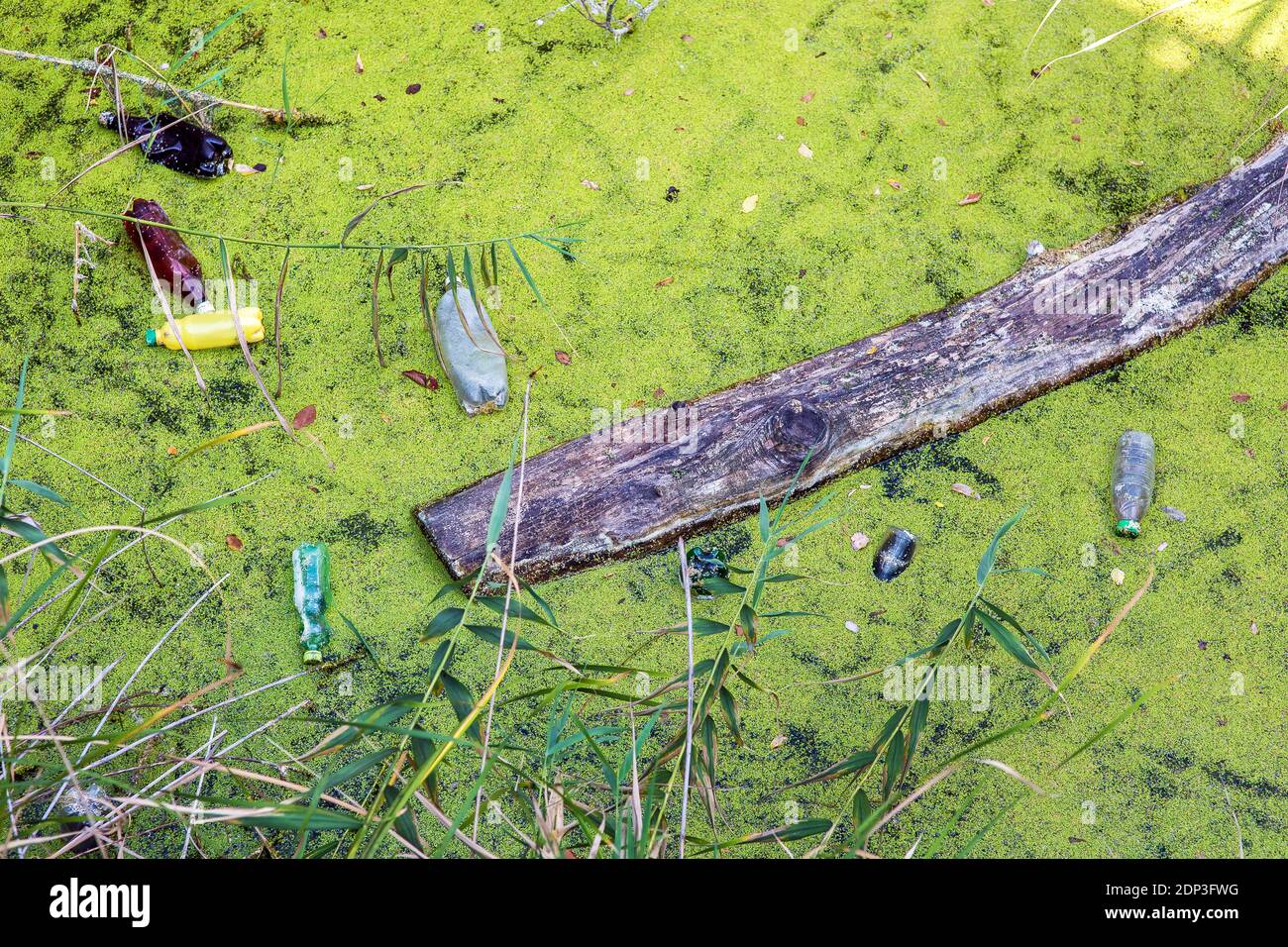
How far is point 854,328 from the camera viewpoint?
95.7 inches

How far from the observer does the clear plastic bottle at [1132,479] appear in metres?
2.21

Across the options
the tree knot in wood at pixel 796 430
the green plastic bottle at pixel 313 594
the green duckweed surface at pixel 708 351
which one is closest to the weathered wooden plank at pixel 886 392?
the tree knot in wood at pixel 796 430

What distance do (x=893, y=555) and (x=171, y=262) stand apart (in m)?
1.84

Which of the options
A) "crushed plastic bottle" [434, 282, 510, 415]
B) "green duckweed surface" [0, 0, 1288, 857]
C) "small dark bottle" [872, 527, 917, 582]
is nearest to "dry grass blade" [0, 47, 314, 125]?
"green duckweed surface" [0, 0, 1288, 857]

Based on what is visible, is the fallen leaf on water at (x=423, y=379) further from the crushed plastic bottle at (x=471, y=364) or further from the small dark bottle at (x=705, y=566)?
the small dark bottle at (x=705, y=566)

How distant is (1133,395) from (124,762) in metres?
2.32

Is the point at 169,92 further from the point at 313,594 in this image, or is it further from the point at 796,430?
the point at 796,430

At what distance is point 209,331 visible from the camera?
7.62 ft

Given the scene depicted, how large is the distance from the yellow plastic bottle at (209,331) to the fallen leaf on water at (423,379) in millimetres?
375

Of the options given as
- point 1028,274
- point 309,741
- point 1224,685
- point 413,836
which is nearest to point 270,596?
point 309,741

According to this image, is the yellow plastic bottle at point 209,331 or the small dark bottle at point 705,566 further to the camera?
the yellow plastic bottle at point 209,331

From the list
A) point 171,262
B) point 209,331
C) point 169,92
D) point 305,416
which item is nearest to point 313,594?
point 305,416

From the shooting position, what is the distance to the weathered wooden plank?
6.82 feet
